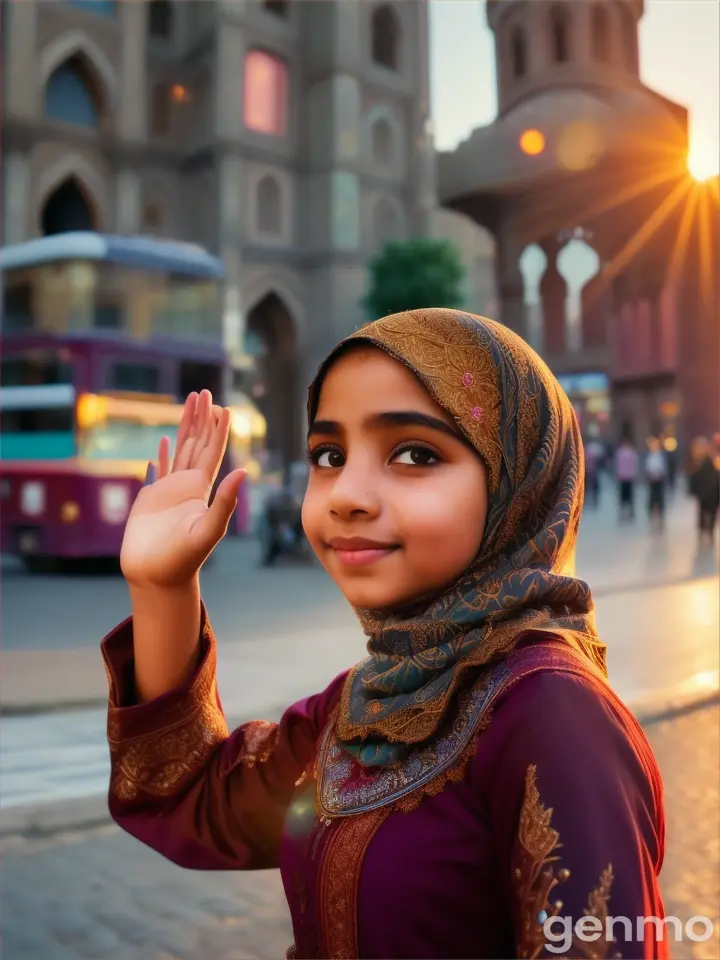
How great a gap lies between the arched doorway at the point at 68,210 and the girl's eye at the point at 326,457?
29717 millimetres

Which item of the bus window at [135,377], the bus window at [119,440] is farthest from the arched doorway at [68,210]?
the bus window at [119,440]

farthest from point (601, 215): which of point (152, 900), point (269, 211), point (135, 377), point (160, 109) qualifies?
point (152, 900)

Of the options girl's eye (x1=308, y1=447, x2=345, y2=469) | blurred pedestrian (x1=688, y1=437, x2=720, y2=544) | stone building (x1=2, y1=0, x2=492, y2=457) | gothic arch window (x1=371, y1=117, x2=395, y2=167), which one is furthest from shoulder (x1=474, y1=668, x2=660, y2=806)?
gothic arch window (x1=371, y1=117, x2=395, y2=167)

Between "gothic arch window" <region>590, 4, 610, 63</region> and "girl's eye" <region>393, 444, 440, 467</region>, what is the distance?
77.8 ft

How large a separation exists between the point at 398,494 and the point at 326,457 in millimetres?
173

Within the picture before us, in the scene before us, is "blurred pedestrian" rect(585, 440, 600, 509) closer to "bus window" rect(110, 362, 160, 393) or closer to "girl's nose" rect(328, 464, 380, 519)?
"bus window" rect(110, 362, 160, 393)

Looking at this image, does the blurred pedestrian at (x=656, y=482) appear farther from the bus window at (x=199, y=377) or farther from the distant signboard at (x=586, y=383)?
the distant signboard at (x=586, y=383)

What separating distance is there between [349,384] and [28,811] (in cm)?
295

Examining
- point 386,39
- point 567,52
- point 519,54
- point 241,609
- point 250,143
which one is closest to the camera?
point 241,609

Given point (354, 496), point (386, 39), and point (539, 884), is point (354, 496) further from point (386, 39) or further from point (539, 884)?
point (386, 39)

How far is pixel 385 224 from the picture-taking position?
32469 mm

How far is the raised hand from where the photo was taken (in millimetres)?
1345

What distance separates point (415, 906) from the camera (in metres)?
1.03

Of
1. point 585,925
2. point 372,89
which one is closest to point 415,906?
point 585,925
